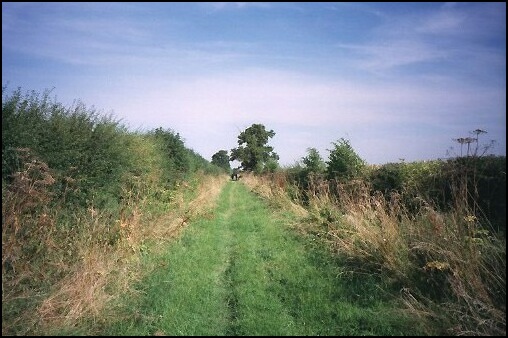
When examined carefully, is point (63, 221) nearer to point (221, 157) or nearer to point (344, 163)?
point (344, 163)

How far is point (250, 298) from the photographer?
5.96m

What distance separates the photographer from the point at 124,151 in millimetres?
10266

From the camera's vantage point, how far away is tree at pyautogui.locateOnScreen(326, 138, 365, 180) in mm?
14117

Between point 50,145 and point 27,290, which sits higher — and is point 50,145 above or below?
above

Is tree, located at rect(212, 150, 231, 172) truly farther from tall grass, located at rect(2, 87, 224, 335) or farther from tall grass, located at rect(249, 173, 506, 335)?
tall grass, located at rect(249, 173, 506, 335)

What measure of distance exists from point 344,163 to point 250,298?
9696mm

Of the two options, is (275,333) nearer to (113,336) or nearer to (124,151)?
(113,336)

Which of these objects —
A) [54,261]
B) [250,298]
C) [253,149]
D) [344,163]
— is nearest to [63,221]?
[54,261]

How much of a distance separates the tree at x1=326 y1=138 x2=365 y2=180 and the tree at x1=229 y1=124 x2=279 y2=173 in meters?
54.6

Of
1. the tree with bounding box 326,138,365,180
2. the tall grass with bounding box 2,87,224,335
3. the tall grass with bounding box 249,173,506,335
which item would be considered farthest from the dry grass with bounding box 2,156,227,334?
the tree with bounding box 326,138,365,180

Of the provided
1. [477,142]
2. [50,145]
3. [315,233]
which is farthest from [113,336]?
[477,142]

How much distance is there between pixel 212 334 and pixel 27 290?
2.78m

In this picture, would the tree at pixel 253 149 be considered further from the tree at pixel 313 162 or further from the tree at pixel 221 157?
the tree at pixel 313 162

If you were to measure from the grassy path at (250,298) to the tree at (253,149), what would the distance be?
202 feet
